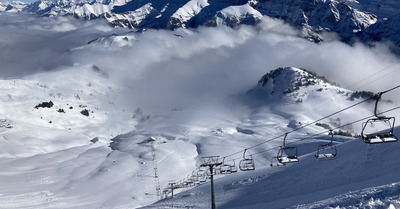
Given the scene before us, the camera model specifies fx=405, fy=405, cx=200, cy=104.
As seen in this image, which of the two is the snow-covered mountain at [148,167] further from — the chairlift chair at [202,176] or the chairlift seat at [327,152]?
the chairlift chair at [202,176]

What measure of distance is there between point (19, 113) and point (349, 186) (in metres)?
170

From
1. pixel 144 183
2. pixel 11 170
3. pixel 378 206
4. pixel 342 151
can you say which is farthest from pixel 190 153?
pixel 378 206

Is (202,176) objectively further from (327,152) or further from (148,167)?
(327,152)

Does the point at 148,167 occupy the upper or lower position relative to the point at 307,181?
lower

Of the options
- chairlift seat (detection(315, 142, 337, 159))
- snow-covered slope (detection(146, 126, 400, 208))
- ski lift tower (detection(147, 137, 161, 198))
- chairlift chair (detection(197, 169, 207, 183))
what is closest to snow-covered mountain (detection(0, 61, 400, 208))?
snow-covered slope (detection(146, 126, 400, 208))

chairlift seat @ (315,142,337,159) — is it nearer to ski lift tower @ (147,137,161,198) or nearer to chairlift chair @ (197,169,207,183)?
chairlift chair @ (197,169,207,183)

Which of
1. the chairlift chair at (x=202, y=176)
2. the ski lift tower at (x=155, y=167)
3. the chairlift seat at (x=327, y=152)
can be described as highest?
the chairlift seat at (x=327, y=152)

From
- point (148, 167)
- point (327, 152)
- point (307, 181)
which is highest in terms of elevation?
point (307, 181)

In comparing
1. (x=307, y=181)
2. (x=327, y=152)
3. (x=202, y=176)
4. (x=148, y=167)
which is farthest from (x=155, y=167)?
(x=307, y=181)

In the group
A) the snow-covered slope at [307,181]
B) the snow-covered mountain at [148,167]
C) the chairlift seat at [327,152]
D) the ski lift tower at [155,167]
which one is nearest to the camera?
the chairlift seat at [327,152]

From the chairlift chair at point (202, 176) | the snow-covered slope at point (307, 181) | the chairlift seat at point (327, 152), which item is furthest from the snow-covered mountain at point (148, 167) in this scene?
the chairlift chair at point (202, 176)

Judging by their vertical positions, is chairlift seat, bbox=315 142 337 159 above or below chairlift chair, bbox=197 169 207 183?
above

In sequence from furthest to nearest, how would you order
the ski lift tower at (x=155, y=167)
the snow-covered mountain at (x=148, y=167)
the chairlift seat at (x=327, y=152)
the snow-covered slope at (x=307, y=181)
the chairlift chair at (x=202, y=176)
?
the ski lift tower at (x=155, y=167) < the chairlift chair at (x=202, y=176) < the snow-covered mountain at (x=148, y=167) < the snow-covered slope at (x=307, y=181) < the chairlift seat at (x=327, y=152)

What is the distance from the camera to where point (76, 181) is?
354 feet
